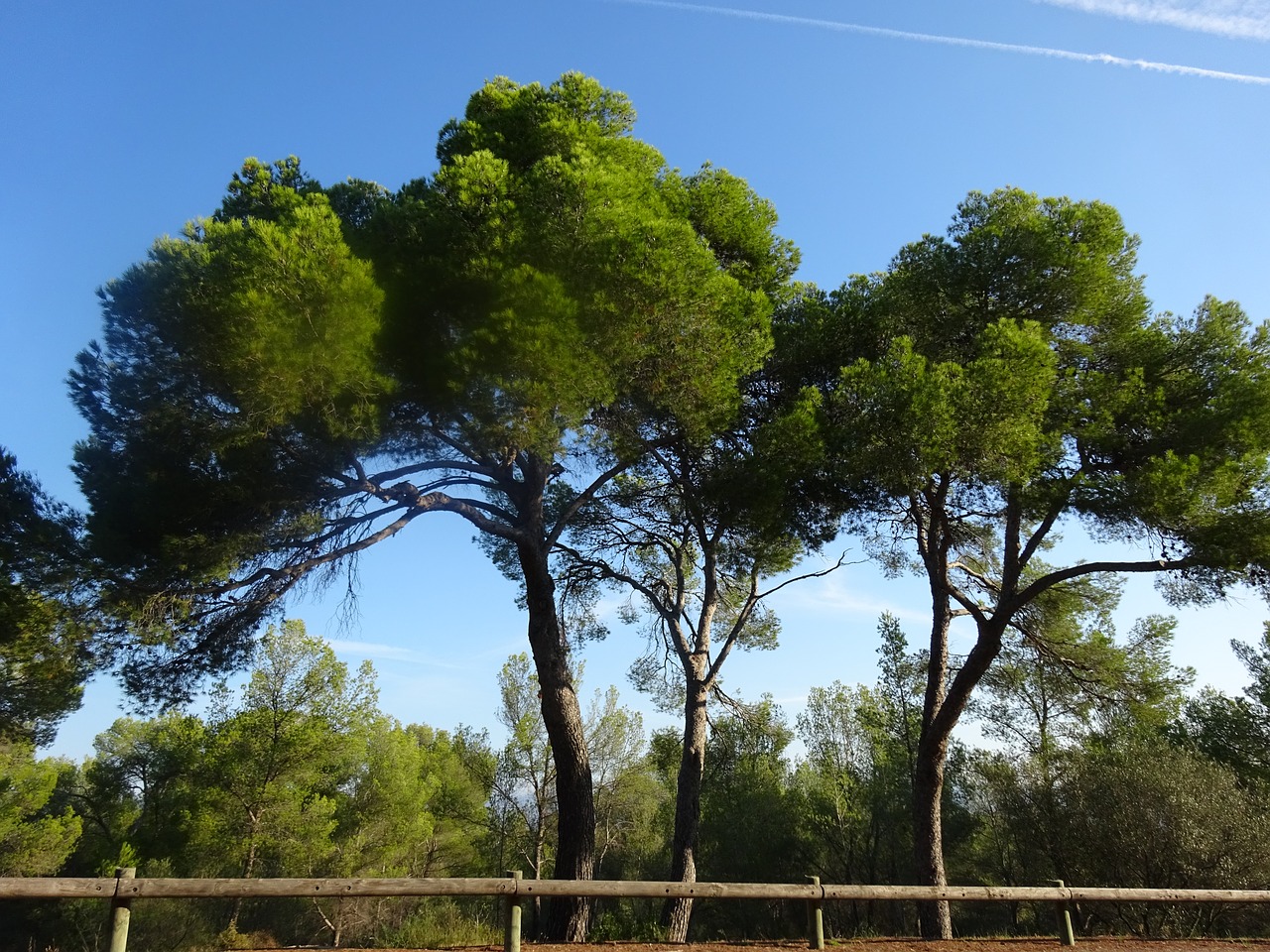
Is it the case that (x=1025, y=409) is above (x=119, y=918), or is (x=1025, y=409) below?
above

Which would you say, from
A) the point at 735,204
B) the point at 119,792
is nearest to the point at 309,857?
the point at 119,792

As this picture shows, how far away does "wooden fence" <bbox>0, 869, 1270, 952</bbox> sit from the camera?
504cm

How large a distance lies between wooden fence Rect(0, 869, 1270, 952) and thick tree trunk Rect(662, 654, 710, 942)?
290 centimetres

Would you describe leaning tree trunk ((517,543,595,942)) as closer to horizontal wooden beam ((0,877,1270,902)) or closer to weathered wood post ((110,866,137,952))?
horizontal wooden beam ((0,877,1270,902))

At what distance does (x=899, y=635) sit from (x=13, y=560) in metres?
23.0

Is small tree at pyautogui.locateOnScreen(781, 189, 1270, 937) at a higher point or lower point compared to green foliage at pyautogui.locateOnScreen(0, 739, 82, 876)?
higher

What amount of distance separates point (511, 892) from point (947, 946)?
197 inches

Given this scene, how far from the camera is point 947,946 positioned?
792 cm

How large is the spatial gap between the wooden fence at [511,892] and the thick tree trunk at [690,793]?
9.52 ft

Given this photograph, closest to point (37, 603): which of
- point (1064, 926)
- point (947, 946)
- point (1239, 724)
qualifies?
point (947, 946)

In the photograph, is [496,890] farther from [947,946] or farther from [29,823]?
[29,823]

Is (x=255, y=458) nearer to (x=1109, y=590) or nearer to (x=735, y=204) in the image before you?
(x=735, y=204)

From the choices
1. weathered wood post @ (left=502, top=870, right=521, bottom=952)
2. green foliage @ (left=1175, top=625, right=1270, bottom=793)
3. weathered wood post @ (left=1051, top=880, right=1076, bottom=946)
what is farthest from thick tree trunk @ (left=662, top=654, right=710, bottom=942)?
green foliage @ (left=1175, top=625, right=1270, bottom=793)

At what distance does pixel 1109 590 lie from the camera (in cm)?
1271
